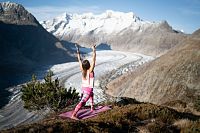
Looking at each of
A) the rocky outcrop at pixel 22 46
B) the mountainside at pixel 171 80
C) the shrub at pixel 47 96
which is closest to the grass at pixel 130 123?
the shrub at pixel 47 96

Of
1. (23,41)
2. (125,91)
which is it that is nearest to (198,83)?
(125,91)

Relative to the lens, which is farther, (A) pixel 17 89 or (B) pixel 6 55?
(B) pixel 6 55

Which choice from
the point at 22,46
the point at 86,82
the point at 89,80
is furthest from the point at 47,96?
the point at 22,46

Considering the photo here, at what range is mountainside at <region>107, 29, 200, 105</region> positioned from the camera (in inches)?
2297

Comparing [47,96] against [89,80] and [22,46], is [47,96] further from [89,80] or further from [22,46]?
[22,46]

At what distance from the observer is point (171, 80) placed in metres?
63.0

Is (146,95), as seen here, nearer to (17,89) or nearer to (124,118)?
(17,89)

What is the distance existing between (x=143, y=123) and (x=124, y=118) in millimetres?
800

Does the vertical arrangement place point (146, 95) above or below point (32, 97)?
below

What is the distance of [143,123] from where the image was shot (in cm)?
1205

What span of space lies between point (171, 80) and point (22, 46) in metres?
117

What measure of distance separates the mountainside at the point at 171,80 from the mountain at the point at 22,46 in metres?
54.1

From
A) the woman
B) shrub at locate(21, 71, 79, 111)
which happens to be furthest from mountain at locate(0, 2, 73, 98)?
the woman

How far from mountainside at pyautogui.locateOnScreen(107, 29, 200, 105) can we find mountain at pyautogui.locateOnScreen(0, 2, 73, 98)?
177 feet
